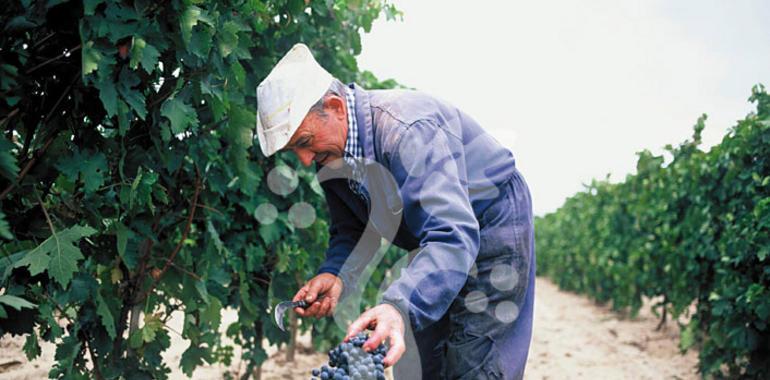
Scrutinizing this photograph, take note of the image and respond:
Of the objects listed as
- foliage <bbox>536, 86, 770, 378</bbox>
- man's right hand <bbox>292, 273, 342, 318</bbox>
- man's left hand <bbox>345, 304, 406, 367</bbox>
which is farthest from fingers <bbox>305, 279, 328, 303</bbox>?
foliage <bbox>536, 86, 770, 378</bbox>

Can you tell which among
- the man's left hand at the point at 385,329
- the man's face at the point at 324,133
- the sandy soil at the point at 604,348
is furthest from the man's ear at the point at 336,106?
the sandy soil at the point at 604,348

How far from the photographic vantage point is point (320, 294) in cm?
254

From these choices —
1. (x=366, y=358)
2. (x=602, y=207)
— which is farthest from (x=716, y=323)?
(x=602, y=207)

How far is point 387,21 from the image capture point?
15.3 feet

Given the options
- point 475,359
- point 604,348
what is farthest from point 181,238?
point 604,348

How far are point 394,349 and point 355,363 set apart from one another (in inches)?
4.0

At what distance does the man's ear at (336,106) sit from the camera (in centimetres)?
226

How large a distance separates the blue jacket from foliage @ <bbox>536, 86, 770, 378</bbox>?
2763mm

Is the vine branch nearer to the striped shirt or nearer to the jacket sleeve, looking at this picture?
the striped shirt

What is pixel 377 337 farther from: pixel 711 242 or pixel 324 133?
pixel 711 242

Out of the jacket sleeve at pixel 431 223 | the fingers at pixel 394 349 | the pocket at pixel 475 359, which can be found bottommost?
the pocket at pixel 475 359

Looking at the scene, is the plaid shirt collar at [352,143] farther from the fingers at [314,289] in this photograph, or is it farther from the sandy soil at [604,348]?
the sandy soil at [604,348]

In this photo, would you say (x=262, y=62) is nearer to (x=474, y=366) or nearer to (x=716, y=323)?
(x=474, y=366)

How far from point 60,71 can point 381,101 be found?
982 mm
